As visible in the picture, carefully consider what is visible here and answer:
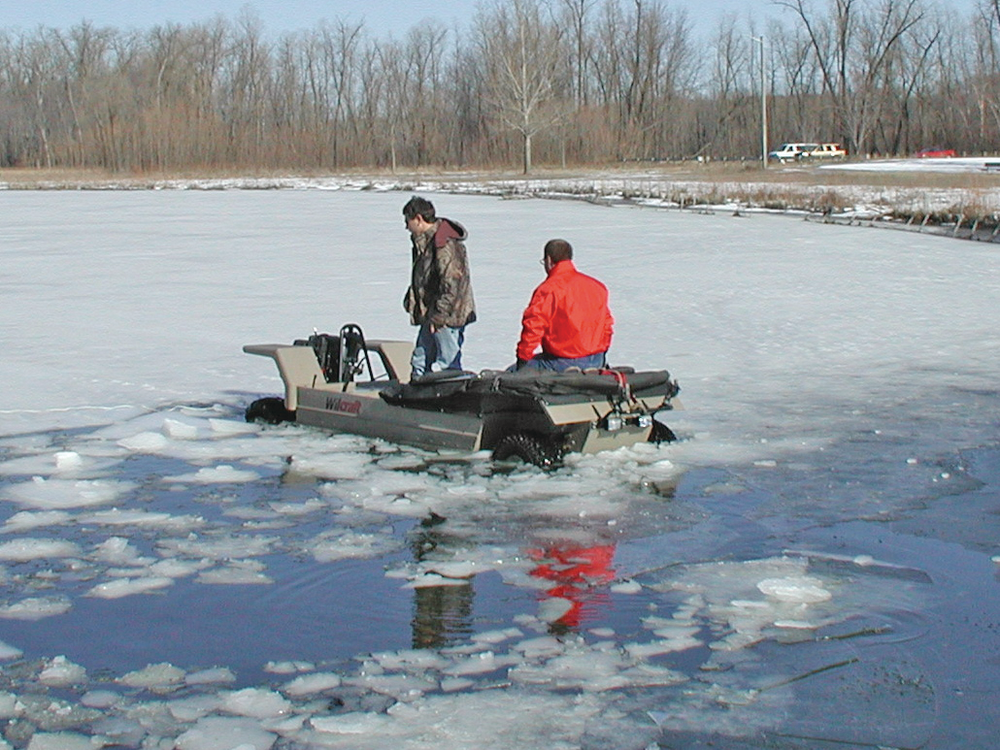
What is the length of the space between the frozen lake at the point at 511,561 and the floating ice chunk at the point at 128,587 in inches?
0.8

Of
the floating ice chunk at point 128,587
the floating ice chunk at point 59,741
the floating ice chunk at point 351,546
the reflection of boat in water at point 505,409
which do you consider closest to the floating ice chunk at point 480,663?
the floating ice chunk at point 59,741

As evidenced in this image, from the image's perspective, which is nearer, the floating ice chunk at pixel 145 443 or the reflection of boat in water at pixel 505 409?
the reflection of boat in water at pixel 505 409

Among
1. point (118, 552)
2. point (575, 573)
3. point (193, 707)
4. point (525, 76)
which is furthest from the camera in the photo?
point (525, 76)

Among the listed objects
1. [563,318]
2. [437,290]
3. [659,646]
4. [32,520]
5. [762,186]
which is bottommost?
[659,646]

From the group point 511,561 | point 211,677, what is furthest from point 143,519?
point 211,677

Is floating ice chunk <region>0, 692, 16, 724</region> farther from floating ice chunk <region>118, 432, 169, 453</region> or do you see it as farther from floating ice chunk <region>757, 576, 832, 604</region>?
floating ice chunk <region>118, 432, 169, 453</region>

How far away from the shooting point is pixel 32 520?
628cm

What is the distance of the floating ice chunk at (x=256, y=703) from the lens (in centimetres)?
400

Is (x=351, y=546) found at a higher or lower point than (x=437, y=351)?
lower

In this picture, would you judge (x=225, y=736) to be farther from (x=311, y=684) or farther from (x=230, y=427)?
(x=230, y=427)

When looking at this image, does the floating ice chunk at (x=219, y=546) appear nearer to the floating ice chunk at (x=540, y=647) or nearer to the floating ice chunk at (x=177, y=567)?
the floating ice chunk at (x=177, y=567)

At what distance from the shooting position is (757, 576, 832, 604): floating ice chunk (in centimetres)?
503

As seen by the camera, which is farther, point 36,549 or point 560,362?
point 560,362

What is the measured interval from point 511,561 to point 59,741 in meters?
2.24
